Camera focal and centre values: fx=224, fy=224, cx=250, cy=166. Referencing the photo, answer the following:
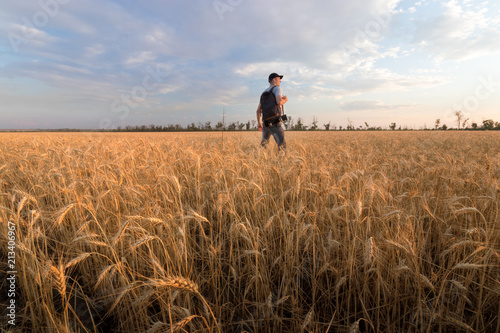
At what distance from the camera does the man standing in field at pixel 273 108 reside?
627 centimetres

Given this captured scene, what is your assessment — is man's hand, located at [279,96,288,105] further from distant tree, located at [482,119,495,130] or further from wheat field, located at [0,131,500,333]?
distant tree, located at [482,119,495,130]

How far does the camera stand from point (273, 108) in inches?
246

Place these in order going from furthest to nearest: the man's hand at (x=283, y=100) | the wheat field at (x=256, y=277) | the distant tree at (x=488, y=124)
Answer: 1. the distant tree at (x=488, y=124)
2. the man's hand at (x=283, y=100)
3. the wheat field at (x=256, y=277)

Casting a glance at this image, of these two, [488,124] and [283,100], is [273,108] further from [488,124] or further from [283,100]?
[488,124]

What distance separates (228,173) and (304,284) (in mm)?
1962

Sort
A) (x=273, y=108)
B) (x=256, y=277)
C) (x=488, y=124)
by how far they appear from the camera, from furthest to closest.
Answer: (x=488, y=124)
(x=273, y=108)
(x=256, y=277)

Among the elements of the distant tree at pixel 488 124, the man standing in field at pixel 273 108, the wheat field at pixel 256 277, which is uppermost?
the distant tree at pixel 488 124

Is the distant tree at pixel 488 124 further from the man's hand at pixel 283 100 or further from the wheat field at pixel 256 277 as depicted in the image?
the wheat field at pixel 256 277

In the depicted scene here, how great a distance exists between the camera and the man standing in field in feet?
20.6

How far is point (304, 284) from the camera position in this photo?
1.90m

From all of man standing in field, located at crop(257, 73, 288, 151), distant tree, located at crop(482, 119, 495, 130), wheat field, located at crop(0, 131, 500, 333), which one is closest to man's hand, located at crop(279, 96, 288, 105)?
man standing in field, located at crop(257, 73, 288, 151)

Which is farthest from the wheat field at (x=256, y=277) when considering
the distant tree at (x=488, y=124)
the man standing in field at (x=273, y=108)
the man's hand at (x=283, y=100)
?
the distant tree at (x=488, y=124)


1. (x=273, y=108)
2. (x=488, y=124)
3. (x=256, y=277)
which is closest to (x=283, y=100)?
(x=273, y=108)

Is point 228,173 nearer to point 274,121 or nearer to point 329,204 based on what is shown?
point 329,204
